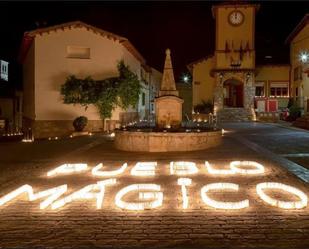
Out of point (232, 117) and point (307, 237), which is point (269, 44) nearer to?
point (232, 117)

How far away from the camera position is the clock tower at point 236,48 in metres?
39.3

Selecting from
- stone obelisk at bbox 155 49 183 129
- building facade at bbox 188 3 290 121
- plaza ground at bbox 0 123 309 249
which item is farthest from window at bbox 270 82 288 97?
plaza ground at bbox 0 123 309 249

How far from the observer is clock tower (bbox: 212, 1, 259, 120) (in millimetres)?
39312

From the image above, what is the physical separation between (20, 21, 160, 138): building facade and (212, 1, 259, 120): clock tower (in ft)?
48.8

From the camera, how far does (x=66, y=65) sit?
89.5ft

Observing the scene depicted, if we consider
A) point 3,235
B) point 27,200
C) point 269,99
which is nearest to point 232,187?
point 27,200

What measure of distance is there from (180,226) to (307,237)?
1.95 meters

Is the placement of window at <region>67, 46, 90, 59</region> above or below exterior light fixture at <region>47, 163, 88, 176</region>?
above

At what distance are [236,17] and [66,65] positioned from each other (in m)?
20.1

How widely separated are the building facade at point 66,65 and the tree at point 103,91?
2.64 feet

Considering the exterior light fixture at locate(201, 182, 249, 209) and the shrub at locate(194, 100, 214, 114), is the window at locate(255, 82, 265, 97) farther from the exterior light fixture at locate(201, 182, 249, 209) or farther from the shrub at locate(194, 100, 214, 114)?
the exterior light fixture at locate(201, 182, 249, 209)

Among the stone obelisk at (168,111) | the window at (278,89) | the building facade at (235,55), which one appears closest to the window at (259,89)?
the window at (278,89)

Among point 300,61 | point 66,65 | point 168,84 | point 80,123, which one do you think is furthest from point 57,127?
point 300,61

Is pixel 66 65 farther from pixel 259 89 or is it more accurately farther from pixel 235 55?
pixel 259 89
